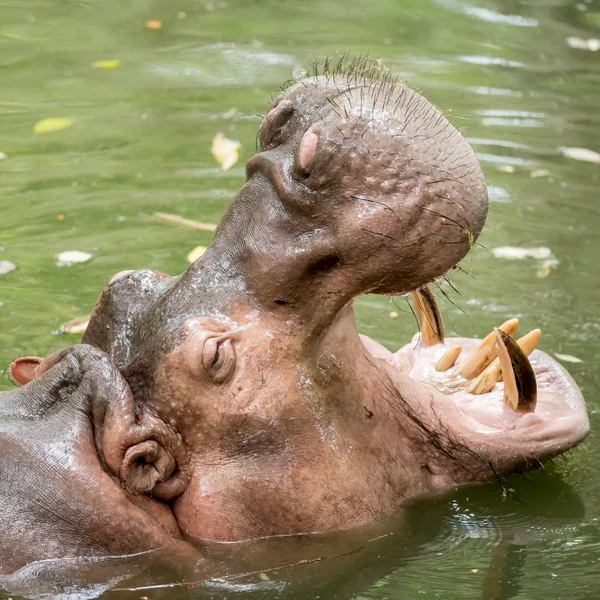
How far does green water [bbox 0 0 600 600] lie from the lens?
4.88m

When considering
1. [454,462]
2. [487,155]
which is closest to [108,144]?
[487,155]

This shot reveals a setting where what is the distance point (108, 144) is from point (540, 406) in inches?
223

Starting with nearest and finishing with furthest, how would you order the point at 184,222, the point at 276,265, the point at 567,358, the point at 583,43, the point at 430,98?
the point at 276,265 → the point at 430,98 → the point at 567,358 → the point at 184,222 → the point at 583,43

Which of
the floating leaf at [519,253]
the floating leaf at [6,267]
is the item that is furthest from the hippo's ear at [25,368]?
the floating leaf at [519,253]

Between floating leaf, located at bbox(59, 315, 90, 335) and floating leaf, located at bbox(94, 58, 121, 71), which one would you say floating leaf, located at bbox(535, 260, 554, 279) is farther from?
floating leaf, located at bbox(94, 58, 121, 71)

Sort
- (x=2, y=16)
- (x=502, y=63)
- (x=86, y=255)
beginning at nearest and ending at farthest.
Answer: (x=86, y=255) → (x=502, y=63) → (x=2, y=16)

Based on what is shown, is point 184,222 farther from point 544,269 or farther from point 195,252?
point 544,269

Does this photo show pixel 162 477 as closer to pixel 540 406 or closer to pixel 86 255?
pixel 540 406

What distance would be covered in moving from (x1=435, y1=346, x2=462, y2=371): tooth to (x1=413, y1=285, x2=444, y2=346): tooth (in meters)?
0.17

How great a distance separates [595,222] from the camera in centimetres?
830

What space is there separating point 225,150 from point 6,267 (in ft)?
8.07

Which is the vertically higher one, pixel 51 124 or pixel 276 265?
pixel 276 265

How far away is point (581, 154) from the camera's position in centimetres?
969

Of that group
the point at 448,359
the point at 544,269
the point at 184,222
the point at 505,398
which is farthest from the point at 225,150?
the point at 505,398
